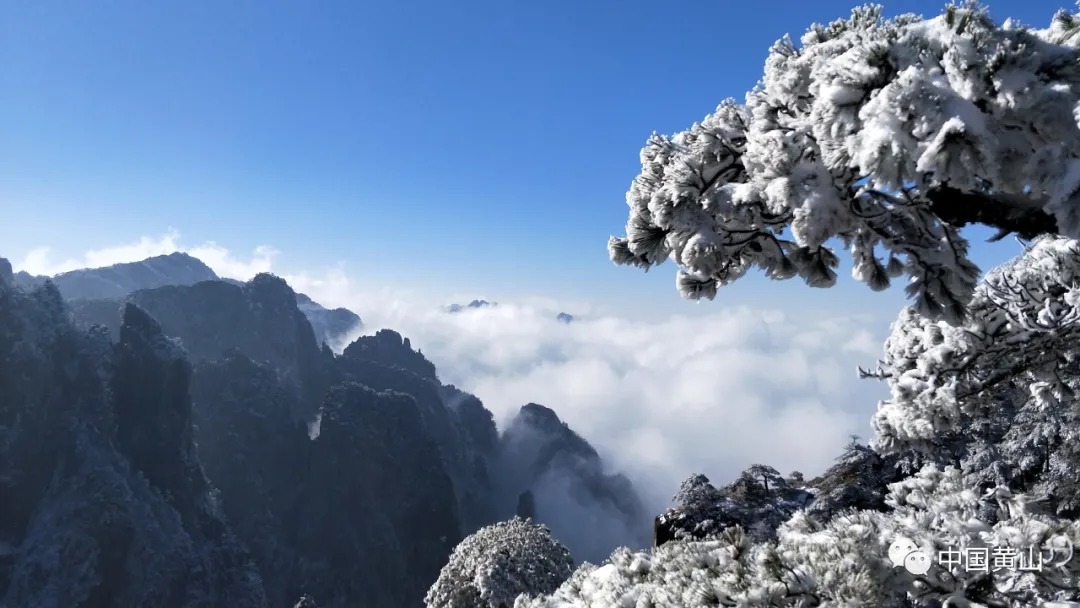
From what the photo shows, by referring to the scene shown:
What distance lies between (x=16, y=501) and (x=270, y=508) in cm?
3359

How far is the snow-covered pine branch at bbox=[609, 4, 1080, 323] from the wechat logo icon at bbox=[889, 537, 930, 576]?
1.81 meters

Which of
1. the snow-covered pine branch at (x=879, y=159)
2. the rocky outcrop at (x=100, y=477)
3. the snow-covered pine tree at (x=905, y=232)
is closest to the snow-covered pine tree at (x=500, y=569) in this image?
the snow-covered pine tree at (x=905, y=232)

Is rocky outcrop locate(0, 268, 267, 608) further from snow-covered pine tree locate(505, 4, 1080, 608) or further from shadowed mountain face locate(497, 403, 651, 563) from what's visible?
snow-covered pine tree locate(505, 4, 1080, 608)

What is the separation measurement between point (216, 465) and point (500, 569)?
91.3m

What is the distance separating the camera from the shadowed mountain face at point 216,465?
64.0 metres

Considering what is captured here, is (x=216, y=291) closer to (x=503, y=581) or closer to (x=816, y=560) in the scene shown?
(x=503, y=581)

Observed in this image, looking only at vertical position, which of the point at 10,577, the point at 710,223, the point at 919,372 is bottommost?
the point at 10,577

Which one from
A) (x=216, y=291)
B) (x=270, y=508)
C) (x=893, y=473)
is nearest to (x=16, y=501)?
(x=270, y=508)

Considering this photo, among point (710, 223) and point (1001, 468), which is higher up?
point (1001, 468)

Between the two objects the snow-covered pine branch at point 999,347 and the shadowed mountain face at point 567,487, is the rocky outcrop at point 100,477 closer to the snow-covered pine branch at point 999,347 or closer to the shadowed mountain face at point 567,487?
the shadowed mountain face at point 567,487

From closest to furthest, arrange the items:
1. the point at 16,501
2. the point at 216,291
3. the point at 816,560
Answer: the point at 816,560 → the point at 16,501 → the point at 216,291

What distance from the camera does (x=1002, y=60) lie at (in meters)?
2.67

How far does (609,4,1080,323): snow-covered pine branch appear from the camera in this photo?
8.50ft

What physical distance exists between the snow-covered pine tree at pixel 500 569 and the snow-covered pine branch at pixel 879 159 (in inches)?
709
